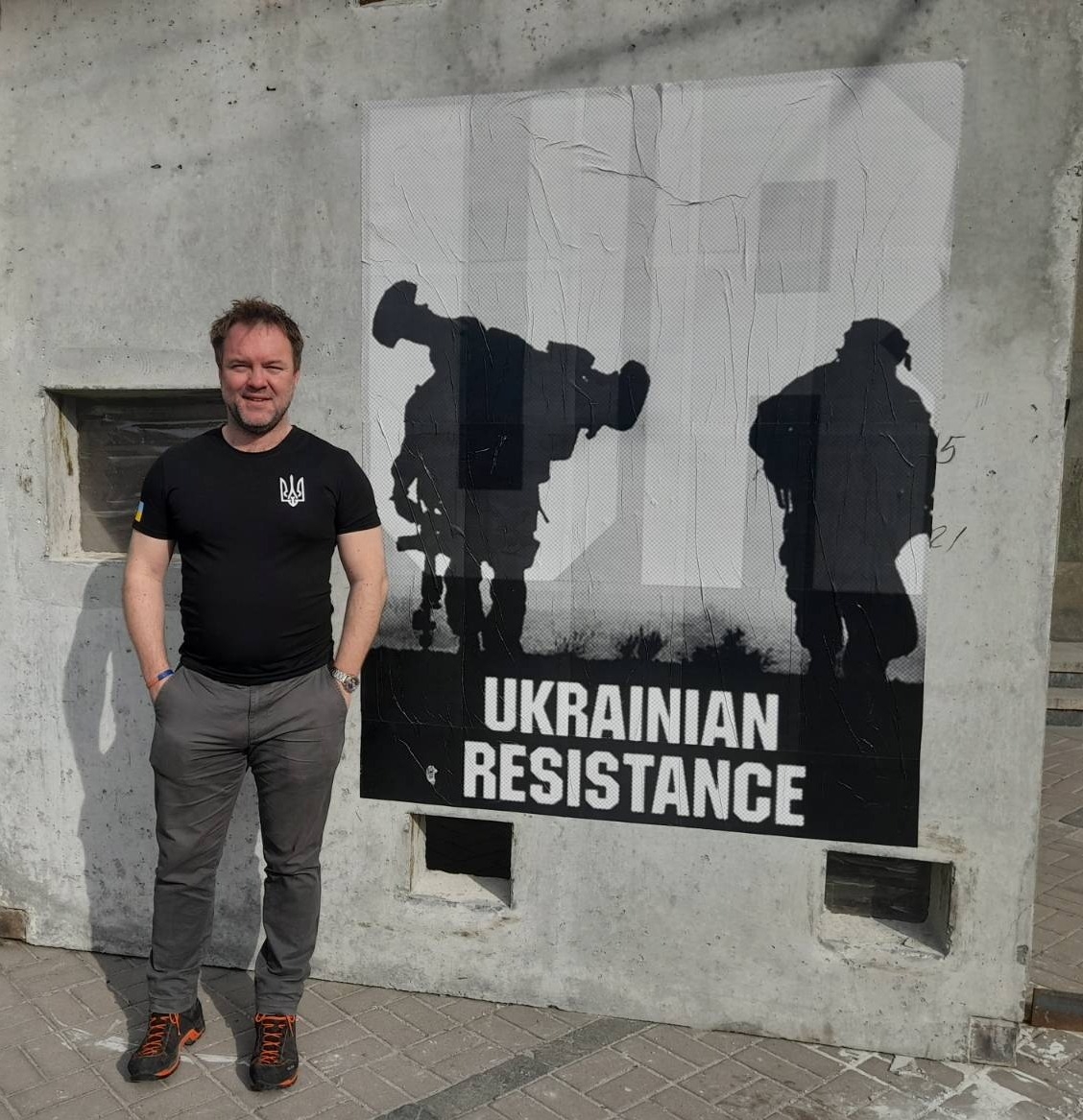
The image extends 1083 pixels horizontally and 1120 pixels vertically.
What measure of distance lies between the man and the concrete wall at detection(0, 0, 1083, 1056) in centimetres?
51

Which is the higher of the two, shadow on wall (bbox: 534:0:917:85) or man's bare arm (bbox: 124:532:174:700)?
shadow on wall (bbox: 534:0:917:85)

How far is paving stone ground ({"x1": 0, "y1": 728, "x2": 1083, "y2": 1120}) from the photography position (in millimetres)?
2910

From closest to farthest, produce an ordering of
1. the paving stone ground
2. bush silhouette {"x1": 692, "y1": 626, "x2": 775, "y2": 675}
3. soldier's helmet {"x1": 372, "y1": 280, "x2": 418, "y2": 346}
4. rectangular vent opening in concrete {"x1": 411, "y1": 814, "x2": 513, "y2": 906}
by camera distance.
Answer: the paving stone ground → bush silhouette {"x1": 692, "y1": 626, "x2": 775, "y2": 675} → soldier's helmet {"x1": 372, "y1": 280, "x2": 418, "y2": 346} → rectangular vent opening in concrete {"x1": 411, "y1": 814, "x2": 513, "y2": 906}

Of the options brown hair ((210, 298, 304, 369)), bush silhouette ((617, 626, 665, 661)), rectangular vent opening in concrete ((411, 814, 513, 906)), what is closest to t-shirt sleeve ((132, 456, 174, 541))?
brown hair ((210, 298, 304, 369))

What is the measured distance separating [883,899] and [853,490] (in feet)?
4.91

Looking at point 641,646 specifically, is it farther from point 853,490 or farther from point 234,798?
point 234,798

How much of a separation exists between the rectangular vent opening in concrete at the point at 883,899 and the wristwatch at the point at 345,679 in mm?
1730

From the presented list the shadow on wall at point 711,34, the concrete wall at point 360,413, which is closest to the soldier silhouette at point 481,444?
the concrete wall at point 360,413

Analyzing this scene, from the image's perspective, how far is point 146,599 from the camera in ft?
10.0

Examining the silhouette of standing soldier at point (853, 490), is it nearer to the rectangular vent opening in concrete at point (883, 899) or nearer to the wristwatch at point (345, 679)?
the rectangular vent opening in concrete at point (883, 899)

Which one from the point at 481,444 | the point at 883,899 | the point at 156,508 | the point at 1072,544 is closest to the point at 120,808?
the point at 156,508

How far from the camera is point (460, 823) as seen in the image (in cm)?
471

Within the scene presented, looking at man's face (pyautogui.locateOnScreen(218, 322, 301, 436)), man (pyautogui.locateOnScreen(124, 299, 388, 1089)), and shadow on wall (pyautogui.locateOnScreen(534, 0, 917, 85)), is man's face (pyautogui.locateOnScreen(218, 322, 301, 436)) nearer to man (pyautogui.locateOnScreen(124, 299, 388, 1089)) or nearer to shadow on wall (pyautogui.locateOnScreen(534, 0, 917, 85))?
man (pyautogui.locateOnScreen(124, 299, 388, 1089))

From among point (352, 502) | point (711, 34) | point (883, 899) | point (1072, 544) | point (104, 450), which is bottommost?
point (883, 899)
